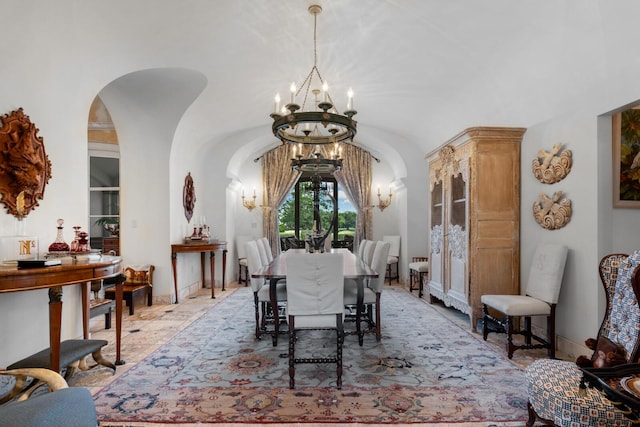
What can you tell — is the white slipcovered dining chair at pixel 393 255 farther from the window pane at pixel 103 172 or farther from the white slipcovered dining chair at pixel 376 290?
the window pane at pixel 103 172

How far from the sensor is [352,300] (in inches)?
136

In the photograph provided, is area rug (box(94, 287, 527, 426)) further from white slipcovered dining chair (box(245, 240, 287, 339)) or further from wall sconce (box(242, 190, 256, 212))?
wall sconce (box(242, 190, 256, 212))

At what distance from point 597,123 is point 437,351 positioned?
2.32 m

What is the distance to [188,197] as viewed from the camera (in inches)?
227

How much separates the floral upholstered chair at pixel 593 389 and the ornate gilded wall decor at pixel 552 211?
1.05 metres

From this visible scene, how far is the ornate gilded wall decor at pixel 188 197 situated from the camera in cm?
568

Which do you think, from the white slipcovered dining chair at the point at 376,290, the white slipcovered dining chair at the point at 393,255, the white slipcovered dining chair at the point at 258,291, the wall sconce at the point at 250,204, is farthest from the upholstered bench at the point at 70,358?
the white slipcovered dining chair at the point at 393,255

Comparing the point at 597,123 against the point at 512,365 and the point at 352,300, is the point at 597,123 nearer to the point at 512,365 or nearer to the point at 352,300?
the point at 512,365

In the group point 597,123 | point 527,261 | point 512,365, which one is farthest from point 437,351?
point 597,123

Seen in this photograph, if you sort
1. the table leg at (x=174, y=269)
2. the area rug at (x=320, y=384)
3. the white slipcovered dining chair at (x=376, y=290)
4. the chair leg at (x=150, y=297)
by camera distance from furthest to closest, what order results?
the table leg at (x=174, y=269) < the chair leg at (x=150, y=297) < the white slipcovered dining chair at (x=376, y=290) < the area rug at (x=320, y=384)

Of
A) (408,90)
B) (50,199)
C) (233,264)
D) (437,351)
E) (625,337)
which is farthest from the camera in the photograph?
(233,264)

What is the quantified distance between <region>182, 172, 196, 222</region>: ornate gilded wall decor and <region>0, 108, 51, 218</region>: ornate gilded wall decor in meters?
2.99

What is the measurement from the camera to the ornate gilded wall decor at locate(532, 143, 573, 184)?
3.15m

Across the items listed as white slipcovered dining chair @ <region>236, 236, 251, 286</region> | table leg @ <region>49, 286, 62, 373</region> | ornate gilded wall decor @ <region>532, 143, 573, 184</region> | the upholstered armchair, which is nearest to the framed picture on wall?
ornate gilded wall decor @ <region>532, 143, 573, 184</region>
